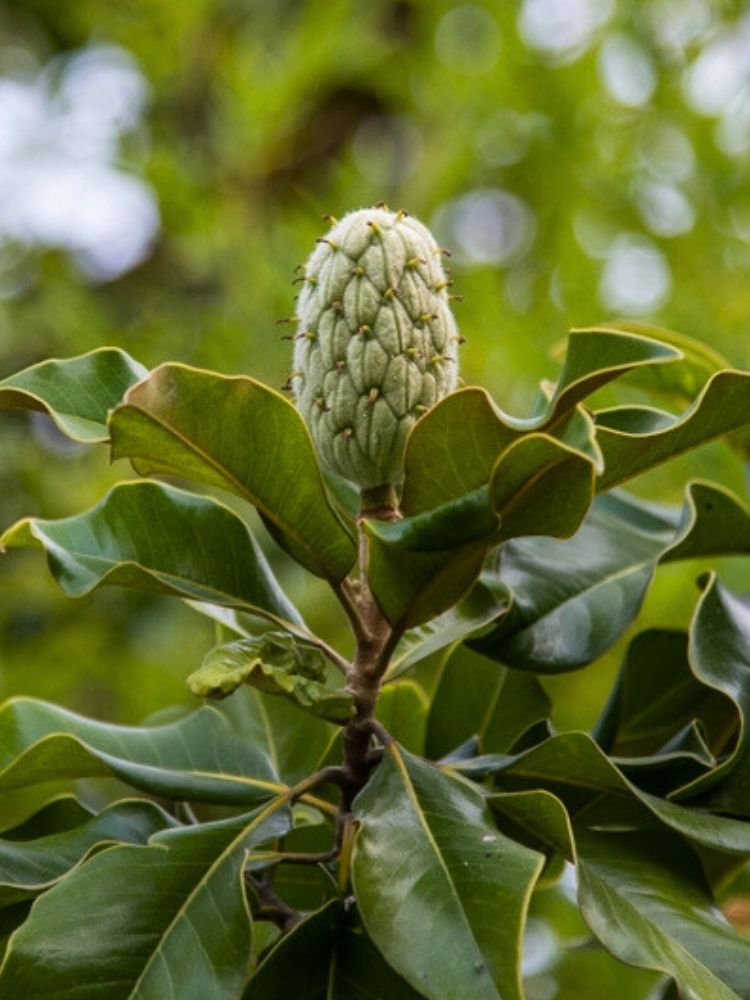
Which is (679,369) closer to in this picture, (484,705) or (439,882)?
(484,705)

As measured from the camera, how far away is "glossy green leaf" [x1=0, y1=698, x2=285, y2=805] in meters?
1.13

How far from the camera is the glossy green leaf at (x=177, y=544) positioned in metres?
1.12

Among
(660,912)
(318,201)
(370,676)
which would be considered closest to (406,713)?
(370,676)

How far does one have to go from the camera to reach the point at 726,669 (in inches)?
45.8

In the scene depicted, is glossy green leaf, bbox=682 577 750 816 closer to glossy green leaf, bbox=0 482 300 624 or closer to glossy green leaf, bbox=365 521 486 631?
glossy green leaf, bbox=365 521 486 631

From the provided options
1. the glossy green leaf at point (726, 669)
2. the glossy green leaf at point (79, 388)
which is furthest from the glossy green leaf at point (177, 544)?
the glossy green leaf at point (726, 669)

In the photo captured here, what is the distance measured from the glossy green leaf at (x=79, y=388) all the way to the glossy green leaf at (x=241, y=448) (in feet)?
0.14

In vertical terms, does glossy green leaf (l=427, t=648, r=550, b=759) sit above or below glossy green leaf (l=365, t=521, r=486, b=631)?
below

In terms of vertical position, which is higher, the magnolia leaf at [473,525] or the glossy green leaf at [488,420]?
the glossy green leaf at [488,420]

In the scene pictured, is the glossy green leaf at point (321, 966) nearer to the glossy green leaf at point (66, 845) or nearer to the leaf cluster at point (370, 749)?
the leaf cluster at point (370, 749)

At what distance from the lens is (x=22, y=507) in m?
3.16

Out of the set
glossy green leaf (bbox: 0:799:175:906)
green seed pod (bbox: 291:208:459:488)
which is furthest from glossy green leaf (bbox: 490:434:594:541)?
glossy green leaf (bbox: 0:799:175:906)

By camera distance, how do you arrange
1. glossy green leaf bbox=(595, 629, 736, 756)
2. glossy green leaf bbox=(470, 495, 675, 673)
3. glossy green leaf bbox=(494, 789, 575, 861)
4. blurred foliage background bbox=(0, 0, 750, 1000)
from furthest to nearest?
blurred foliage background bbox=(0, 0, 750, 1000) → glossy green leaf bbox=(595, 629, 736, 756) → glossy green leaf bbox=(470, 495, 675, 673) → glossy green leaf bbox=(494, 789, 575, 861)

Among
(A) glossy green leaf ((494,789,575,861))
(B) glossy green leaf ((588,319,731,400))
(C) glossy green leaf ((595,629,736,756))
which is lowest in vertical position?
(A) glossy green leaf ((494,789,575,861))
